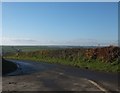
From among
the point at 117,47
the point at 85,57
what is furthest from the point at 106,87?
the point at 85,57

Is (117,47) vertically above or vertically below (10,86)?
above

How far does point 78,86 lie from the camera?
70.5ft

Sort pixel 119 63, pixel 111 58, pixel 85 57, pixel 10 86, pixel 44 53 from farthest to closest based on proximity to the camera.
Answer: pixel 44 53
pixel 85 57
pixel 111 58
pixel 119 63
pixel 10 86

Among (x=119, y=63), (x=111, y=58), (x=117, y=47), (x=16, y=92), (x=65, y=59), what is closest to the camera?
(x=16, y=92)

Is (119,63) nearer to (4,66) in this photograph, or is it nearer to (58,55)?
(4,66)

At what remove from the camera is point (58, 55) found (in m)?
54.9

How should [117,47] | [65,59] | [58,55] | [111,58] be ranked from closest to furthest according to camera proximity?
[111,58]
[117,47]
[65,59]
[58,55]

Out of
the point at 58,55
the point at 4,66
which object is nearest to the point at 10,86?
the point at 4,66

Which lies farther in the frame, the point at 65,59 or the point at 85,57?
the point at 65,59

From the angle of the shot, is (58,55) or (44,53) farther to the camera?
(44,53)

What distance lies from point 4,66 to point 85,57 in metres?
13.3

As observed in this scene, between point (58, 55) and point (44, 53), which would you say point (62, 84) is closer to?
point (58, 55)

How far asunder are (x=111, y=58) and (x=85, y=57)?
288 inches

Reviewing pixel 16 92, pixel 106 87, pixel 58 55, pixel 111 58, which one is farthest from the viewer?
pixel 58 55
